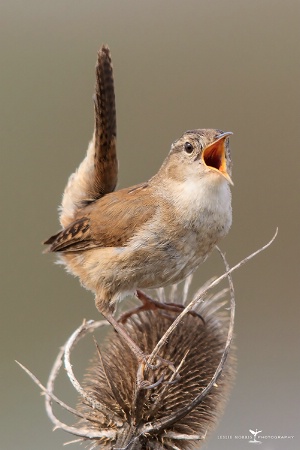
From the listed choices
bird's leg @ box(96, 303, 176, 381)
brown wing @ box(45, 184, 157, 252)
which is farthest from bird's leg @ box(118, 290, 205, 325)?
brown wing @ box(45, 184, 157, 252)

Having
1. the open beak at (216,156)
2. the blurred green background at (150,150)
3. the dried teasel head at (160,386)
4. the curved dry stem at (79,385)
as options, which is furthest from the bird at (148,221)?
the blurred green background at (150,150)

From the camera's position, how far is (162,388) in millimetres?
3225

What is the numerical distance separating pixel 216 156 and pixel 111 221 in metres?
0.58

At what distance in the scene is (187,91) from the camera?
8.40 metres

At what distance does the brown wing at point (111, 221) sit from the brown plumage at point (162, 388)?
18.3 inches

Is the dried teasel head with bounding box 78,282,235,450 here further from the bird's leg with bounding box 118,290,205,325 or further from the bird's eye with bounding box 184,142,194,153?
the bird's eye with bounding box 184,142,194,153

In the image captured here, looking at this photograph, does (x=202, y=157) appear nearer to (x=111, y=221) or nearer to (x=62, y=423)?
(x=111, y=221)

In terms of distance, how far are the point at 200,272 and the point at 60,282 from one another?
145 centimetres

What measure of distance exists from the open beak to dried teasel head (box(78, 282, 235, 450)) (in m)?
0.70

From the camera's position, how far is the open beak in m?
3.24

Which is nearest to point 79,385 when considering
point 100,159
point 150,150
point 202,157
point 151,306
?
point 151,306

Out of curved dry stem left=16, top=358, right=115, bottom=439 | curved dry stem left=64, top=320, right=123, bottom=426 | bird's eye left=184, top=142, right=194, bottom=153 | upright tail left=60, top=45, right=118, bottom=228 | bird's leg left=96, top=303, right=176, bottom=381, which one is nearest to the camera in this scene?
curved dry stem left=16, top=358, right=115, bottom=439

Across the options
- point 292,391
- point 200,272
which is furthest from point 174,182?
point 200,272

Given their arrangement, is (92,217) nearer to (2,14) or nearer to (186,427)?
(186,427)
